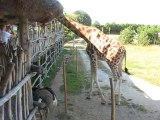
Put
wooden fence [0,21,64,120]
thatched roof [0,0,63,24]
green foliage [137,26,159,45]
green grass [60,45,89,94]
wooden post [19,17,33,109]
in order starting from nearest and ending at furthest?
wooden fence [0,21,64,120], thatched roof [0,0,63,24], wooden post [19,17,33,109], green grass [60,45,89,94], green foliage [137,26,159,45]

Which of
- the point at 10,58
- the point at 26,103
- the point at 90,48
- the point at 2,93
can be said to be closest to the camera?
the point at 2,93

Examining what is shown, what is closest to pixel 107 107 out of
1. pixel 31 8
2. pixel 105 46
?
pixel 105 46

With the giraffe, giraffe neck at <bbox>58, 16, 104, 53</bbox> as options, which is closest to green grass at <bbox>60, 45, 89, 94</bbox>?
the giraffe

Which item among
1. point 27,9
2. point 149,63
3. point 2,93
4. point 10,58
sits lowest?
point 149,63

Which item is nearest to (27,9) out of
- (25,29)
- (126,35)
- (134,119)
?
(25,29)

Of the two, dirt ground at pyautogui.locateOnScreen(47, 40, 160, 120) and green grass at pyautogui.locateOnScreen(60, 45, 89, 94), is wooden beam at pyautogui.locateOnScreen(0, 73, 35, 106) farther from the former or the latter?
green grass at pyautogui.locateOnScreen(60, 45, 89, 94)

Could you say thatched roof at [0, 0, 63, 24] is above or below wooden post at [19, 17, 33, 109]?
above

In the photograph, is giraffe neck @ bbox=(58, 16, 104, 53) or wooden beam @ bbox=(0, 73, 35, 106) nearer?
wooden beam @ bbox=(0, 73, 35, 106)

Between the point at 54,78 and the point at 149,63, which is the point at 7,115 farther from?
the point at 149,63

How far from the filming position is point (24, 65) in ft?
22.8

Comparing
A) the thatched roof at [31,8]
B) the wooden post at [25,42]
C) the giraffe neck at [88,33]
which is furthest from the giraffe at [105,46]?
the thatched roof at [31,8]

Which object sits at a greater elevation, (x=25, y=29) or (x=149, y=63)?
(x=25, y=29)

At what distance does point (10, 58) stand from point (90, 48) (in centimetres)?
691

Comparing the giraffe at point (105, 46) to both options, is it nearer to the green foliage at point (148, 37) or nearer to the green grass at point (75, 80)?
the green grass at point (75, 80)
